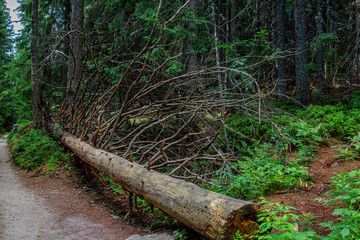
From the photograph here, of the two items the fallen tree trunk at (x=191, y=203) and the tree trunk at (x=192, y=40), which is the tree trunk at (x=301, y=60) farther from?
the fallen tree trunk at (x=191, y=203)

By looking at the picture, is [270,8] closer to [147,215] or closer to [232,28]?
[232,28]

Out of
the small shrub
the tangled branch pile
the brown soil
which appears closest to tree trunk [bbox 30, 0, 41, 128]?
the small shrub

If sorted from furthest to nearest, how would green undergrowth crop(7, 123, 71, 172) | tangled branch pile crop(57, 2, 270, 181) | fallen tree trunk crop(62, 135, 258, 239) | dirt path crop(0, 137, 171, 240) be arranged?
green undergrowth crop(7, 123, 71, 172) → tangled branch pile crop(57, 2, 270, 181) → dirt path crop(0, 137, 171, 240) → fallen tree trunk crop(62, 135, 258, 239)

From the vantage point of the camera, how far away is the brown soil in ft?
9.59

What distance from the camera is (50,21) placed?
42.5 ft

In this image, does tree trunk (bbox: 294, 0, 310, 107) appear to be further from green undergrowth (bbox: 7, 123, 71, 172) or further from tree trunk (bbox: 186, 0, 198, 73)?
green undergrowth (bbox: 7, 123, 71, 172)

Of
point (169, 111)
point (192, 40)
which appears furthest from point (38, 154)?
point (192, 40)

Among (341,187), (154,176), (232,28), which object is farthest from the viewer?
(232,28)

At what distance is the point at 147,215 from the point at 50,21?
13.3 metres

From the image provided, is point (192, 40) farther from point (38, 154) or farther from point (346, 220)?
point (346, 220)

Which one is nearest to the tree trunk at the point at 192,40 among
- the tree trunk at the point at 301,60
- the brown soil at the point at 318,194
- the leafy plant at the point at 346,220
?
the tree trunk at the point at 301,60

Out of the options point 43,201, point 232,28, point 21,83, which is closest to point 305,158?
point 43,201

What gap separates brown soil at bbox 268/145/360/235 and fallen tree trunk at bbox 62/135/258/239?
87cm

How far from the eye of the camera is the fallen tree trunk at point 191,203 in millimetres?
2412
